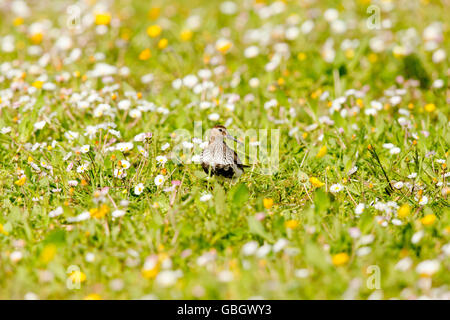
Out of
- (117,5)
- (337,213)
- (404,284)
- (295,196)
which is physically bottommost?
(404,284)

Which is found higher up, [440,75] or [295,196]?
[440,75]

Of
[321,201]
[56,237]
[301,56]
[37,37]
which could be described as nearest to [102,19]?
[37,37]

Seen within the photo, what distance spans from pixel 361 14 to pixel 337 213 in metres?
4.24

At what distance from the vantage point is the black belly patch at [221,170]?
3.89 metres

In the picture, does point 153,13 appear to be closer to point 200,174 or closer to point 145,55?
point 145,55

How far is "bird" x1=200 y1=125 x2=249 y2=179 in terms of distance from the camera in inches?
153

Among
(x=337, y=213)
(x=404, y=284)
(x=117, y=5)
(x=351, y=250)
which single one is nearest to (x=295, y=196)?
(x=337, y=213)

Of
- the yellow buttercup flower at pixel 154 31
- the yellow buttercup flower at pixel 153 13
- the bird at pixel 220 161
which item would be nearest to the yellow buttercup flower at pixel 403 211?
the bird at pixel 220 161

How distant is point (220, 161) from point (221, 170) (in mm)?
66

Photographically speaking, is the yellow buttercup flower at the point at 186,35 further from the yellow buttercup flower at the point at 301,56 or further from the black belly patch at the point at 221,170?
the black belly patch at the point at 221,170

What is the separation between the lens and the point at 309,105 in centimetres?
486

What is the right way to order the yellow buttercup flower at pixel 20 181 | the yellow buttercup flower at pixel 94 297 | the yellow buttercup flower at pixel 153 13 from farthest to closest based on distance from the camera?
the yellow buttercup flower at pixel 153 13 < the yellow buttercup flower at pixel 20 181 < the yellow buttercup flower at pixel 94 297

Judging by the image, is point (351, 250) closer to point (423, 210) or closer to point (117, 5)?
point (423, 210)

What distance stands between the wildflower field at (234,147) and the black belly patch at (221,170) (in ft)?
0.24
